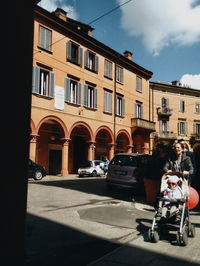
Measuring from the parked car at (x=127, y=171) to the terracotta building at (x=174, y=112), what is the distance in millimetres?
25573

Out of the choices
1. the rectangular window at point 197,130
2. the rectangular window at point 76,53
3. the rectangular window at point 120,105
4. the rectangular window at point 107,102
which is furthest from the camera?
the rectangular window at point 197,130

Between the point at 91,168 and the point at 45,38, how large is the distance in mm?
10957

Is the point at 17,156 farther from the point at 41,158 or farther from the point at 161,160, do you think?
the point at 41,158

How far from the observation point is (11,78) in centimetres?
330

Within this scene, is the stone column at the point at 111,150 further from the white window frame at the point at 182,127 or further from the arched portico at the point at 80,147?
the white window frame at the point at 182,127

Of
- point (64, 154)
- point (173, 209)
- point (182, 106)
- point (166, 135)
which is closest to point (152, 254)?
point (173, 209)

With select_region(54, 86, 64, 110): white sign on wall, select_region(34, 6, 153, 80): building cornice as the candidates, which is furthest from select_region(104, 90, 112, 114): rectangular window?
select_region(54, 86, 64, 110): white sign on wall

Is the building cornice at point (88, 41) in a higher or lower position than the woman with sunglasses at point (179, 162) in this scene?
higher

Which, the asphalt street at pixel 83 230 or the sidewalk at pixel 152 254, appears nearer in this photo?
the sidewalk at pixel 152 254

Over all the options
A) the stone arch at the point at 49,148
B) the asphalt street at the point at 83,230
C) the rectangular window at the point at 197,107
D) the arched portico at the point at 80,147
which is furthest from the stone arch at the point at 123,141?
the asphalt street at the point at 83,230

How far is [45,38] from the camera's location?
2203 centimetres

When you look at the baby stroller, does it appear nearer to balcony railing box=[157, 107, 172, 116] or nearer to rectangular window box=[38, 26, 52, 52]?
rectangular window box=[38, 26, 52, 52]

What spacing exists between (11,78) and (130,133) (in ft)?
90.9

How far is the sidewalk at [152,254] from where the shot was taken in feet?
13.3
